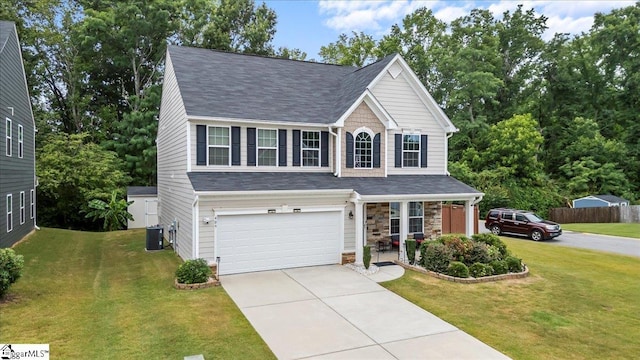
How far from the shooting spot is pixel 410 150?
17656 millimetres

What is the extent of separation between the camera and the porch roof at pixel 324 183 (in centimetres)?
1329

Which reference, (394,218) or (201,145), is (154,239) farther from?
(394,218)

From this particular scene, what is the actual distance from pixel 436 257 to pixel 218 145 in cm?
869

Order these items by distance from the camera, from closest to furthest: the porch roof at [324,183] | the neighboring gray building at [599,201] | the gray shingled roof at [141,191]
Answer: the porch roof at [324,183]
the gray shingled roof at [141,191]
the neighboring gray building at [599,201]

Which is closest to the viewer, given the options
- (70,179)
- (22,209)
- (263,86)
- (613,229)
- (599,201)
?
(263,86)

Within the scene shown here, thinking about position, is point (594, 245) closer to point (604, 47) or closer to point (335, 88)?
point (335, 88)

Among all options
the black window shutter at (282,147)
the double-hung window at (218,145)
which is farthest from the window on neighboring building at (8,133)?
the black window shutter at (282,147)

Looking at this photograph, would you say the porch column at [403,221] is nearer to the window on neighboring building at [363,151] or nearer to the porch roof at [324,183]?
the porch roof at [324,183]

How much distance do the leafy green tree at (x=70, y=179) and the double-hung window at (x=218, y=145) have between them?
13.6 m

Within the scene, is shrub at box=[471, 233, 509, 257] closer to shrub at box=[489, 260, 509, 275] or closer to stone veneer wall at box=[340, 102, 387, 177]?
shrub at box=[489, 260, 509, 275]

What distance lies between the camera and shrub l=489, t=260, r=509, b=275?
42.7 ft

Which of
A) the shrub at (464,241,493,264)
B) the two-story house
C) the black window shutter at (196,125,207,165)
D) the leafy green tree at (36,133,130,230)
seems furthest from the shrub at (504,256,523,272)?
the leafy green tree at (36,133,130,230)

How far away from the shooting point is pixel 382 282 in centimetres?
1222

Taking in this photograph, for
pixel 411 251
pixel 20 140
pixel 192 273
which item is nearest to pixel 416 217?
Result: pixel 411 251
